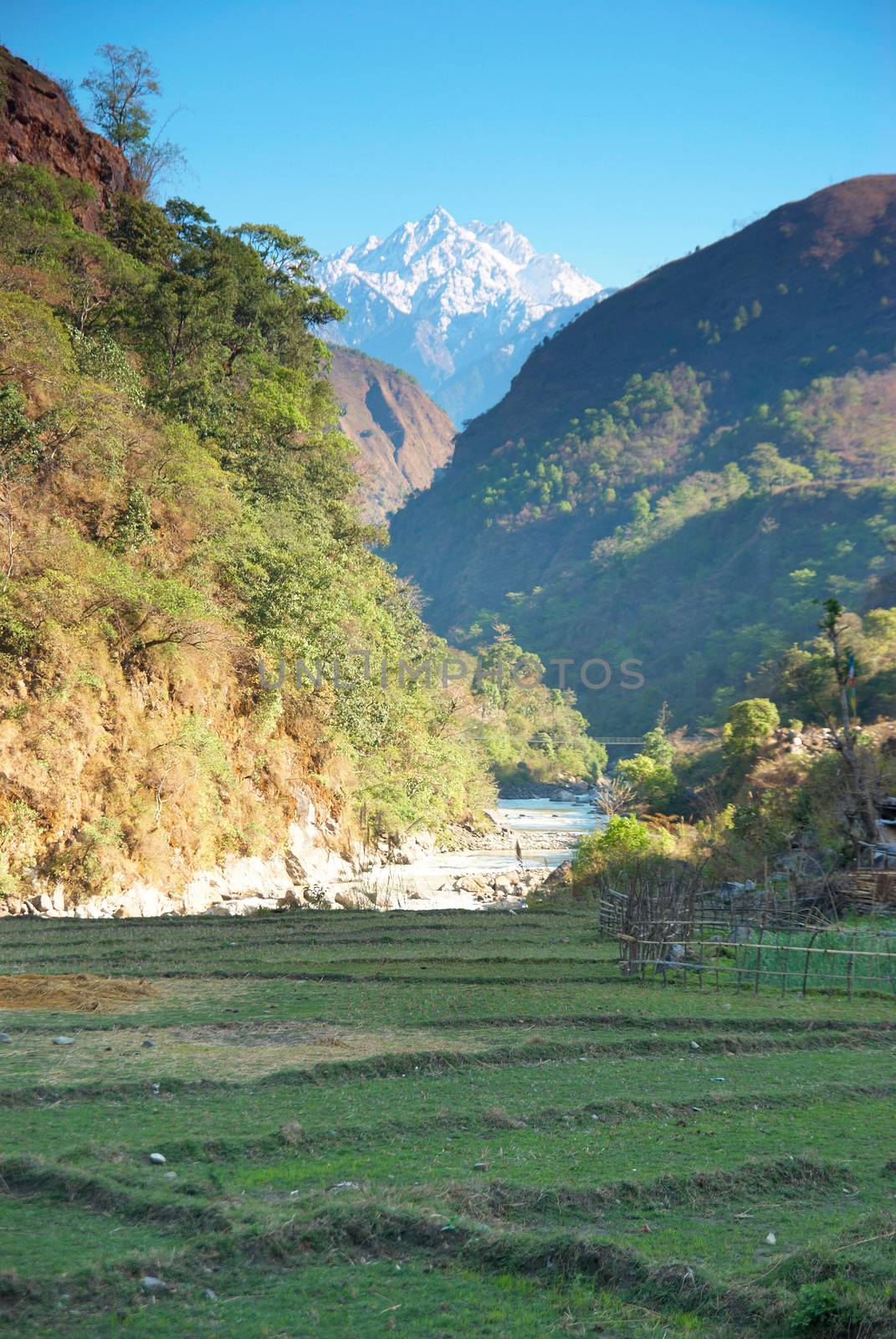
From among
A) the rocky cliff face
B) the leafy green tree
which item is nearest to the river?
the leafy green tree

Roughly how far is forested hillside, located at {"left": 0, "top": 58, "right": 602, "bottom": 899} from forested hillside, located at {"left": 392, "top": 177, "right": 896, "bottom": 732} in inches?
1956

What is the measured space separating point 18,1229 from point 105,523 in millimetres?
19717

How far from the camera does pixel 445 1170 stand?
5.57 meters

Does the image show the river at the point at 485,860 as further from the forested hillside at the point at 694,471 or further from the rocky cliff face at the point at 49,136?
the rocky cliff face at the point at 49,136

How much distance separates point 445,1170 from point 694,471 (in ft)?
415

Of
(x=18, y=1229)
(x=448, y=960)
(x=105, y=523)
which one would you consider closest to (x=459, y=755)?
(x=105, y=523)

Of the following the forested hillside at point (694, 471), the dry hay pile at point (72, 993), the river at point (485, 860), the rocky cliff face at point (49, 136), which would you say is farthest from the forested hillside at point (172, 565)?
the forested hillside at point (694, 471)

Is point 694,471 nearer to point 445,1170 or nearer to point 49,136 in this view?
point 49,136

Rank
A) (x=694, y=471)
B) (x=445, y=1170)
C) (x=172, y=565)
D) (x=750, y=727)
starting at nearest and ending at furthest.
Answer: (x=445, y=1170) < (x=172, y=565) < (x=750, y=727) < (x=694, y=471)

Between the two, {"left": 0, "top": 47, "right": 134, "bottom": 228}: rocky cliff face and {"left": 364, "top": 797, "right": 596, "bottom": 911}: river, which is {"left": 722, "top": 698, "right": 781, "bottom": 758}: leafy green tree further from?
{"left": 0, "top": 47, "right": 134, "bottom": 228}: rocky cliff face

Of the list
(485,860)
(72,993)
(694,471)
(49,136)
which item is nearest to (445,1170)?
(72,993)

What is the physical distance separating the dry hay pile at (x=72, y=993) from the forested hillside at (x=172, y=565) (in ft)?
25.4

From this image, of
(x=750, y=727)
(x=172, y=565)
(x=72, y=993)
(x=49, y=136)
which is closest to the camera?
(x=72, y=993)

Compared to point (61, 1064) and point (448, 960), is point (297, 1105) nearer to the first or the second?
point (61, 1064)
